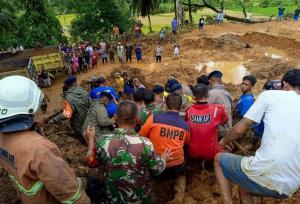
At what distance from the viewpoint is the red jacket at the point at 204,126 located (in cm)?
430

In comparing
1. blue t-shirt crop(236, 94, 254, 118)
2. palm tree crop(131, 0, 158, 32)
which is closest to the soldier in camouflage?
blue t-shirt crop(236, 94, 254, 118)

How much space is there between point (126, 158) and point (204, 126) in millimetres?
1442

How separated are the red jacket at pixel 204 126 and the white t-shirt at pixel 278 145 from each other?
1.41m

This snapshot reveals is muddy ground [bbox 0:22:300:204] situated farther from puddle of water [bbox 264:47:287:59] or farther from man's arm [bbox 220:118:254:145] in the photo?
man's arm [bbox 220:118:254:145]

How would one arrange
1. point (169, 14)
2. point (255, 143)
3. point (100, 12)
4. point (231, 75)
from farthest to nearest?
point (169, 14) < point (100, 12) < point (231, 75) < point (255, 143)

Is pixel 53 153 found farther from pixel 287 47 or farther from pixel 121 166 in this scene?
pixel 287 47

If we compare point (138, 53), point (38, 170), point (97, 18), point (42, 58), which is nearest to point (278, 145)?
point (38, 170)

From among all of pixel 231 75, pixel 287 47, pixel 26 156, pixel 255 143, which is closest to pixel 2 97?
pixel 26 156

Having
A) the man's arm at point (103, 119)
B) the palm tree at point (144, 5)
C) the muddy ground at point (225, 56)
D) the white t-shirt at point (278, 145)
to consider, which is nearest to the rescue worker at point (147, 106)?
the man's arm at point (103, 119)

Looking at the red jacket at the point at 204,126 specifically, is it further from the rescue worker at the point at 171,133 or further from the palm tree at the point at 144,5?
the palm tree at the point at 144,5

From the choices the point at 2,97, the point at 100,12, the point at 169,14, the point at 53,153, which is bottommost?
the point at 169,14

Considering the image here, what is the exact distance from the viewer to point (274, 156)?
2.70 meters

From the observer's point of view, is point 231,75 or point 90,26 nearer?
point 231,75

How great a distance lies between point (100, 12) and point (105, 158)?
2599cm
